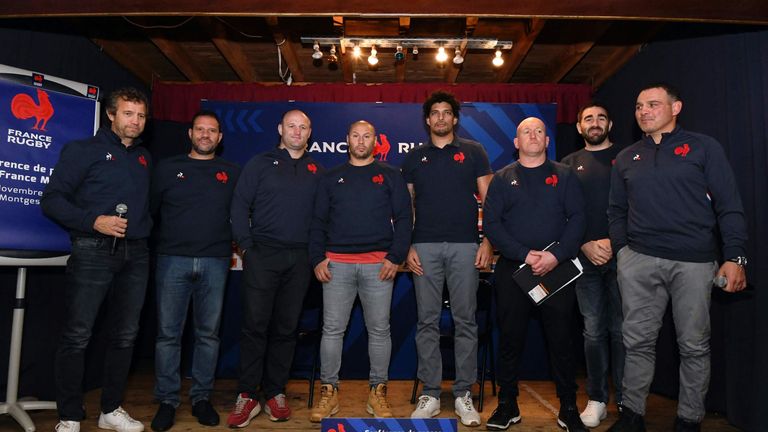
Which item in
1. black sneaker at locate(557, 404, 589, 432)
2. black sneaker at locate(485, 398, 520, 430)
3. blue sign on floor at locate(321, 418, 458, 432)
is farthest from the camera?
black sneaker at locate(485, 398, 520, 430)

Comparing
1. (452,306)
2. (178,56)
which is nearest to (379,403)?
(452,306)

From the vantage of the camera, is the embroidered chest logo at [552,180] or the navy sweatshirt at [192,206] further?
the navy sweatshirt at [192,206]

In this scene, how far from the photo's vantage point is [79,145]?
2.86 meters

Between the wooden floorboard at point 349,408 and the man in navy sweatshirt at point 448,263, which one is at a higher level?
the man in navy sweatshirt at point 448,263

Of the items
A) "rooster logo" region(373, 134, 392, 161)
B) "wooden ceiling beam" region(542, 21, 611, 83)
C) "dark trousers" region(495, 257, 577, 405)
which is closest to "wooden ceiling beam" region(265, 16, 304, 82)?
"rooster logo" region(373, 134, 392, 161)

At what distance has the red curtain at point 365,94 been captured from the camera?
5781mm

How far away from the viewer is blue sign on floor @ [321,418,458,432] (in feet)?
6.72

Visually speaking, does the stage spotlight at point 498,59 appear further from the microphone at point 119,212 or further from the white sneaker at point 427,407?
the microphone at point 119,212

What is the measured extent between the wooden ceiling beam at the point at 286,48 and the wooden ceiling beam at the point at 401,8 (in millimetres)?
1375

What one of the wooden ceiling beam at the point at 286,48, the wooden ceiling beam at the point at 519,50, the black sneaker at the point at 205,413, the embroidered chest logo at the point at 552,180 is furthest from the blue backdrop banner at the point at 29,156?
the wooden ceiling beam at the point at 519,50

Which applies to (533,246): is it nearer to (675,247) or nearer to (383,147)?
(675,247)

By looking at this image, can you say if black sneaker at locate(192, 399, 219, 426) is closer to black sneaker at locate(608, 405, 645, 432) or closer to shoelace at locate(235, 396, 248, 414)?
shoelace at locate(235, 396, 248, 414)

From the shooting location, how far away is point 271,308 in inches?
124

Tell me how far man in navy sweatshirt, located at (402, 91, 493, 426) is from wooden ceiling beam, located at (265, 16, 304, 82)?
1.93 m
